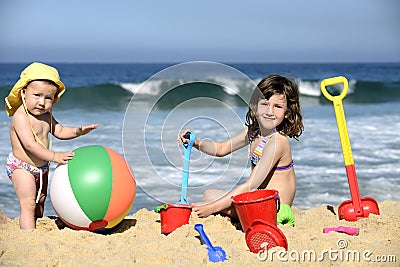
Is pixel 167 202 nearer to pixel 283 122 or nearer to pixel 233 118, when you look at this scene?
pixel 233 118

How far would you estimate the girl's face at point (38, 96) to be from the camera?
3.86 metres

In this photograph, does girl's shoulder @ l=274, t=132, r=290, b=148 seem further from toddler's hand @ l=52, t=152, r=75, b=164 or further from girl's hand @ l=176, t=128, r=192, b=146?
toddler's hand @ l=52, t=152, r=75, b=164

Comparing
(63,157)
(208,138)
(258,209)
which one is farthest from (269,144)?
(63,157)

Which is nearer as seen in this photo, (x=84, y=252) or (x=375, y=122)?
(x=84, y=252)

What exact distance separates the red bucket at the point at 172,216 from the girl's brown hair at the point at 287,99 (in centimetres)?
89

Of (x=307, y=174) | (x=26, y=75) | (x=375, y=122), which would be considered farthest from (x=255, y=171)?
(x=375, y=122)

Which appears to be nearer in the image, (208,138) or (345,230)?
(345,230)

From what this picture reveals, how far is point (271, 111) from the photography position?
408cm

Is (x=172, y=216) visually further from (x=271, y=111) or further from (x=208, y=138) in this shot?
(x=271, y=111)

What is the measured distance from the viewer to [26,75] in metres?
3.85

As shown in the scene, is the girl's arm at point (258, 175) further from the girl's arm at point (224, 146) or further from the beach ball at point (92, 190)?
the beach ball at point (92, 190)

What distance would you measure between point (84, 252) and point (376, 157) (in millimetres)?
5030

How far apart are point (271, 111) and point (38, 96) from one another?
5.47ft

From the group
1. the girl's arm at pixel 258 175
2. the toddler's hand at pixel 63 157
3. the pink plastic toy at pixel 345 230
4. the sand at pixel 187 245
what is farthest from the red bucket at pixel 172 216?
the pink plastic toy at pixel 345 230
